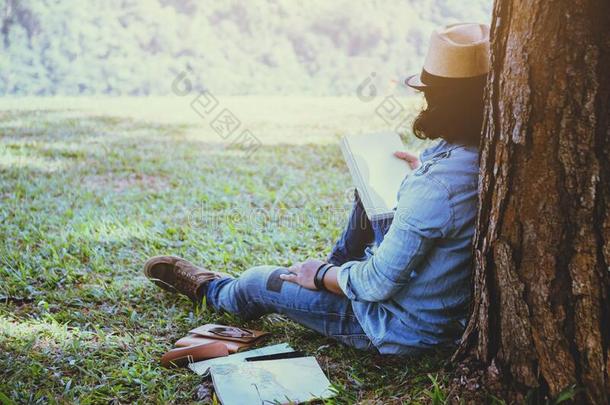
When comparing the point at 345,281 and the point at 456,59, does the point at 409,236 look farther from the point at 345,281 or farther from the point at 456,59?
the point at 456,59

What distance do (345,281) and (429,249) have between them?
0.34 m

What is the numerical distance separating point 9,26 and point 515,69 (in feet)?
32.1

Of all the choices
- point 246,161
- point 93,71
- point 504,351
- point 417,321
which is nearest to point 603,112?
point 504,351

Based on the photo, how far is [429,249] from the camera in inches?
79.4

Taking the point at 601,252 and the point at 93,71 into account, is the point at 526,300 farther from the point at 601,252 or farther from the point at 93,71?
the point at 93,71

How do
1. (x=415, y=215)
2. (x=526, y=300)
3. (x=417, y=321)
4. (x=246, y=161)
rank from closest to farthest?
(x=526, y=300) < (x=415, y=215) < (x=417, y=321) < (x=246, y=161)

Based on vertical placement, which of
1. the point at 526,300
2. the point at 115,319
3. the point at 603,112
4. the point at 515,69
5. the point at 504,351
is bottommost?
the point at 115,319

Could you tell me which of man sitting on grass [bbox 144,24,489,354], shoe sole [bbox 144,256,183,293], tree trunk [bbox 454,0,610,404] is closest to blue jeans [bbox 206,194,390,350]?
man sitting on grass [bbox 144,24,489,354]

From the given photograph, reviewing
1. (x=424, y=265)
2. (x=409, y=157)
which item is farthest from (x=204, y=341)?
(x=409, y=157)

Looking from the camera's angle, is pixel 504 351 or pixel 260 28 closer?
pixel 504 351

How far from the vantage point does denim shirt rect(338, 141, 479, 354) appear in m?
1.96

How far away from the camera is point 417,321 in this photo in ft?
7.11

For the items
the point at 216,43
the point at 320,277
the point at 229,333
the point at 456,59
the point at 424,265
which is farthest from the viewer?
the point at 216,43

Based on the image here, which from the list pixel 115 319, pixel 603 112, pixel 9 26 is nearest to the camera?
pixel 603 112
